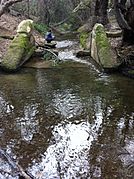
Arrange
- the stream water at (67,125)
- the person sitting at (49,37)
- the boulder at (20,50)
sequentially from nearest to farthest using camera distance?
1. the stream water at (67,125)
2. the boulder at (20,50)
3. the person sitting at (49,37)

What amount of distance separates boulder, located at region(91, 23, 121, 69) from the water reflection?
107cm

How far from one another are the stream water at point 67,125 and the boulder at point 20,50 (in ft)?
2.85

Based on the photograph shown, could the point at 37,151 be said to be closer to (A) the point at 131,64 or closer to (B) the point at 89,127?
(B) the point at 89,127

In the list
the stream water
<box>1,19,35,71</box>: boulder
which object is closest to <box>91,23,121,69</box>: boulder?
the stream water

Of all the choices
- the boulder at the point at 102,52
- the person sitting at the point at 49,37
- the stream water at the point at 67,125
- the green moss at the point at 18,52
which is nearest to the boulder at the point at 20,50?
the green moss at the point at 18,52

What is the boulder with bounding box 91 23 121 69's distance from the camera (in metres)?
15.5

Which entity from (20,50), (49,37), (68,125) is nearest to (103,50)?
(20,50)

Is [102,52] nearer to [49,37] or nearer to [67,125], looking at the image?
[49,37]

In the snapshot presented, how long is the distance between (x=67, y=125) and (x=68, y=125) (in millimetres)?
29

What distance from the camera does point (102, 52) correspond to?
642 inches

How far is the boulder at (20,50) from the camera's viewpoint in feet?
50.9

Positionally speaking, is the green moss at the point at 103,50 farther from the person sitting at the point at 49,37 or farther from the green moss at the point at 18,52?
the person sitting at the point at 49,37

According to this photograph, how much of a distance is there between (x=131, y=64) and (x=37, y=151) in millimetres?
8016

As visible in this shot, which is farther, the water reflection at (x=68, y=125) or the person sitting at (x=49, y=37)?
the person sitting at (x=49, y=37)
